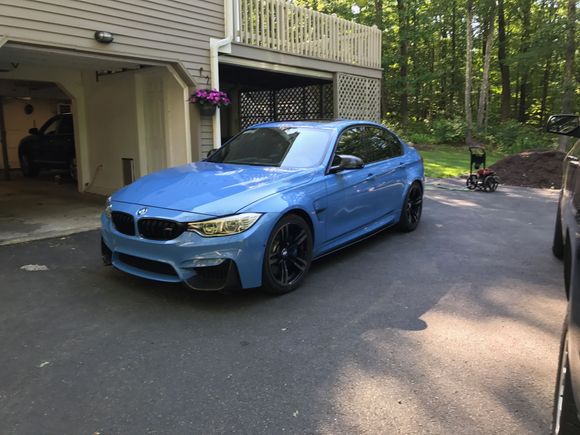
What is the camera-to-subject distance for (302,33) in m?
10.2

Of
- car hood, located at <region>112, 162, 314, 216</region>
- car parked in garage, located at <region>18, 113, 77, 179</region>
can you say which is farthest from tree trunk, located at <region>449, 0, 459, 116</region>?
car hood, located at <region>112, 162, 314, 216</region>

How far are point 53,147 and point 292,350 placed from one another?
1059 cm

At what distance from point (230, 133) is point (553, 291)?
1133 cm

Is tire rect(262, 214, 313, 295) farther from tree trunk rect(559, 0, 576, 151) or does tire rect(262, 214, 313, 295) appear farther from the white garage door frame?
tree trunk rect(559, 0, 576, 151)

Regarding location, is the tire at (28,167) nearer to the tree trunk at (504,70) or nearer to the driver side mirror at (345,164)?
the driver side mirror at (345,164)

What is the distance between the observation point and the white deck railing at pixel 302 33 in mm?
9148

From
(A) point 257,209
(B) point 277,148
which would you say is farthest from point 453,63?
(A) point 257,209

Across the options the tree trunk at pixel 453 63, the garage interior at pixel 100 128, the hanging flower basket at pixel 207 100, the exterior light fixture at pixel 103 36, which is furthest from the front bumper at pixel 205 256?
the tree trunk at pixel 453 63

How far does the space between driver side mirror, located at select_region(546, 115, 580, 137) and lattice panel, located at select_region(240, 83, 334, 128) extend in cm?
898

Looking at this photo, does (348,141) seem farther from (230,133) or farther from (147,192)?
(230,133)

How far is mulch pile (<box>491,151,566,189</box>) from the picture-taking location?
11055 millimetres

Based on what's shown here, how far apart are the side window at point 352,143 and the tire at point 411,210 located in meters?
1.13

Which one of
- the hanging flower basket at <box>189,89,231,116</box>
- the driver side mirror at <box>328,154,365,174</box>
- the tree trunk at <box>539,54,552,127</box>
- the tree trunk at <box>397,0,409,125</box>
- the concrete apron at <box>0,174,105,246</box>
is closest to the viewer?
the driver side mirror at <box>328,154,365,174</box>

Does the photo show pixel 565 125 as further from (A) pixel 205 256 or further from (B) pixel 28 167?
(B) pixel 28 167
